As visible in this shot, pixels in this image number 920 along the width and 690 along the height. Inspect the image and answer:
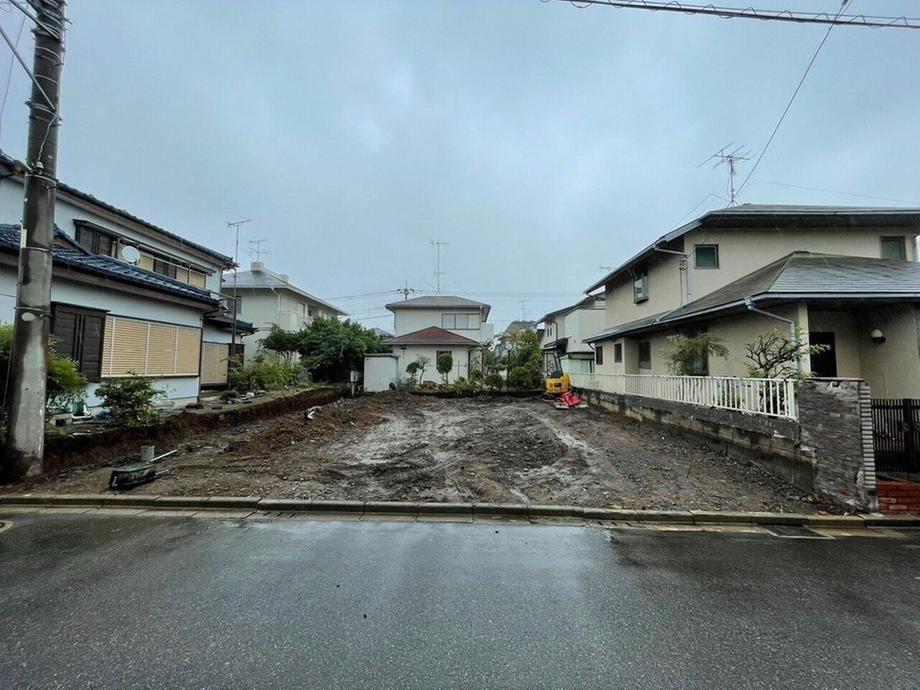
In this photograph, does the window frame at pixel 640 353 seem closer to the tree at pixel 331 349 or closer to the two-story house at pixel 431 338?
the two-story house at pixel 431 338

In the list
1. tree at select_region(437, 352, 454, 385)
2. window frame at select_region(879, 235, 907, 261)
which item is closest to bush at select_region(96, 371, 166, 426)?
tree at select_region(437, 352, 454, 385)

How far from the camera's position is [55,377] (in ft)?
19.5

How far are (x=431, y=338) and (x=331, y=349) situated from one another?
17.3 ft

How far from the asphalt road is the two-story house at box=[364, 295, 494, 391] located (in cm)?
1623

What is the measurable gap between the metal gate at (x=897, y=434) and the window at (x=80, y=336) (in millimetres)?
13229

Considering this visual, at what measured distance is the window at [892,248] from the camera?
1083 centimetres

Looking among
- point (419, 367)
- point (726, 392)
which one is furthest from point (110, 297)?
point (419, 367)

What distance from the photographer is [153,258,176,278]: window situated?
1337 cm

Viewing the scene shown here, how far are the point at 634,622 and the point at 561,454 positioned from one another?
4.92 m

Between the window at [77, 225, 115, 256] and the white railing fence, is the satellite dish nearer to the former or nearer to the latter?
the window at [77, 225, 115, 256]

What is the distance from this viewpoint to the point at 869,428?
4.55 m

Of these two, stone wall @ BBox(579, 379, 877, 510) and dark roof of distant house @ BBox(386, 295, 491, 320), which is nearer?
stone wall @ BBox(579, 379, 877, 510)

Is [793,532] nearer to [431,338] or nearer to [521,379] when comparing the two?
[521,379]

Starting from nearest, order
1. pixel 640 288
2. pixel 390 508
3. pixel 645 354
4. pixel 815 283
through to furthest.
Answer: pixel 390 508, pixel 815 283, pixel 645 354, pixel 640 288
